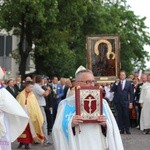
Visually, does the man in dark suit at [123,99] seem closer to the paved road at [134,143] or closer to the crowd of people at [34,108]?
the paved road at [134,143]

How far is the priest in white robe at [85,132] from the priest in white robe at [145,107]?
11.2 meters

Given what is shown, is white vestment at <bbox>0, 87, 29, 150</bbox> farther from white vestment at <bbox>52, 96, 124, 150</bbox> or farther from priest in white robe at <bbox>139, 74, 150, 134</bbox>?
priest in white robe at <bbox>139, 74, 150, 134</bbox>

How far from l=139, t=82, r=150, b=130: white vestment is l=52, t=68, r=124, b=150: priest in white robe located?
36.9ft

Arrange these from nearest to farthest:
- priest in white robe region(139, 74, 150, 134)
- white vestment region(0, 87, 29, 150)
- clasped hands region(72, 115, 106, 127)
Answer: clasped hands region(72, 115, 106, 127)
white vestment region(0, 87, 29, 150)
priest in white robe region(139, 74, 150, 134)

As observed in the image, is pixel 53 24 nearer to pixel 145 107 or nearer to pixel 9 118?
pixel 145 107

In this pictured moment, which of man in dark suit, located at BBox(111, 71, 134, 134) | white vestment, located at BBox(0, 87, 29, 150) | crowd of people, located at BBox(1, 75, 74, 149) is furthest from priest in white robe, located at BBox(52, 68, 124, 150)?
man in dark suit, located at BBox(111, 71, 134, 134)

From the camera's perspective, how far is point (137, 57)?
62438 millimetres

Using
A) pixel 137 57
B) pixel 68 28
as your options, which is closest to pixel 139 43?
pixel 137 57

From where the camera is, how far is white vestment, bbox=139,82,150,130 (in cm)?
1652

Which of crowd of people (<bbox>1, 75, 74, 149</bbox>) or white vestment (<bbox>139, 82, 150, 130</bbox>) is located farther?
white vestment (<bbox>139, 82, 150, 130</bbox>)

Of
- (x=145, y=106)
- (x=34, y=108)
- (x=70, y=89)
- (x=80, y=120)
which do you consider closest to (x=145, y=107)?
(x=145, y=106)

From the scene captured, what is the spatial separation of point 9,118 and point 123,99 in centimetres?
894

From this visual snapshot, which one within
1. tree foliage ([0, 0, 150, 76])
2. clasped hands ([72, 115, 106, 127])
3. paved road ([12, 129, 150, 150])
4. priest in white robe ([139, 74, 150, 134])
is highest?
tree foliage ([0, 0, 150, 76])

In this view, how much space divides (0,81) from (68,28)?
29.6 metres
